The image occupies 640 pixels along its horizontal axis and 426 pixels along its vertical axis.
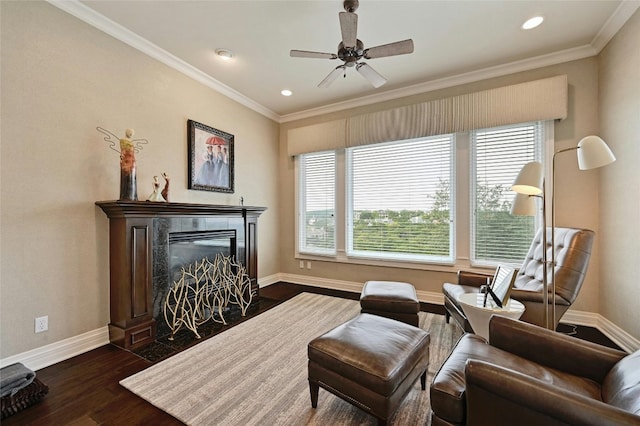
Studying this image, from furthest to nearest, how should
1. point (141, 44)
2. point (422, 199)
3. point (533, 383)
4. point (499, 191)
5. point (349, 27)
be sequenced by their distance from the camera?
point (422, 199) < point (499, 191) < point (141, 44) < point (349, 27) < point (533, 383)

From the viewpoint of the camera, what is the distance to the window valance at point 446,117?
3012 mm

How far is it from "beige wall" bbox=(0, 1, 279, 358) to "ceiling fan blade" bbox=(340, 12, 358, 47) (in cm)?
225

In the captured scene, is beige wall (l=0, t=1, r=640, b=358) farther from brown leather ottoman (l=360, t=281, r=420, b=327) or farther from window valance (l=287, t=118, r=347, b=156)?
brown leather ottoman (l=360, t=281, r=420, b=327)

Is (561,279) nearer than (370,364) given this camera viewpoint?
No

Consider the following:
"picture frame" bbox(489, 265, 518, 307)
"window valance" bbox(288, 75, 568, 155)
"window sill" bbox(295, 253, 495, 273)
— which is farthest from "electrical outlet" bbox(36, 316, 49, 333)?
"window valance" bbox(288, 75, 568, 155)

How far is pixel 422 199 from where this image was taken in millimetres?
3904

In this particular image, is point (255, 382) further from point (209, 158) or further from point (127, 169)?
point (209, 158)

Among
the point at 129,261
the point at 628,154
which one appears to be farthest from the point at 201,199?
the point at 628,154

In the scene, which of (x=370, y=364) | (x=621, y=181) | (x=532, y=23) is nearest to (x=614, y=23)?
(x=532, y=23)

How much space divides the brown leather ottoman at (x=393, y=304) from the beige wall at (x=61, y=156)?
2.62 metres

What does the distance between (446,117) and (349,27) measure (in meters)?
2.09

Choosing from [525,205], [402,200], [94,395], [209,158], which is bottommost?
[94,395]

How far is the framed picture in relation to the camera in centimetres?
346

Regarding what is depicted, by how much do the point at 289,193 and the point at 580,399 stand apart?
14.7ft
